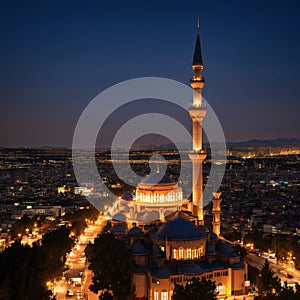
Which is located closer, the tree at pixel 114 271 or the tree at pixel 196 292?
the tree at pixel 196 292

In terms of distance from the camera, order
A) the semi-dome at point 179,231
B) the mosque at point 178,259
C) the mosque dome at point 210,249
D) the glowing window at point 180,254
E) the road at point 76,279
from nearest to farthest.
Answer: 1. the mosque at point 178,259
2. the road at point 76,279
3. the glowing window at point 180,254
4. the semi-dome at point 179,231
5. the mosque dome at point 210,249

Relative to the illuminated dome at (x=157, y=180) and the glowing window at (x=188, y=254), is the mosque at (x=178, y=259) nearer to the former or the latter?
the glowing window at (x=188, y=254)

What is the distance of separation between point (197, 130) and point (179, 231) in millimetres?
10823

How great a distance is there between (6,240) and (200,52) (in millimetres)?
20652

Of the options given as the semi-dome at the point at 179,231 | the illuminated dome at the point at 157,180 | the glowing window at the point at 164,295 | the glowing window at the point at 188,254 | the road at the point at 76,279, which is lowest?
the road at the point at 76,279

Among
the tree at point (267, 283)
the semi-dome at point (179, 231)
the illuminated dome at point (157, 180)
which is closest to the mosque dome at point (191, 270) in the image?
the semi-dome at point (179, 231)

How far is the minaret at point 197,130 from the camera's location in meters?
29.9

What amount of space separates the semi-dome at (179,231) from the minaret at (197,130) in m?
7.07

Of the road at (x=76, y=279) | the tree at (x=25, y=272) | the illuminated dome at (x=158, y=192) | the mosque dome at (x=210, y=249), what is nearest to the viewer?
the tree at (x=25, y=272)

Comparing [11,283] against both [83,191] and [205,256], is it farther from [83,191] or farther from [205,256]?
[83,191]

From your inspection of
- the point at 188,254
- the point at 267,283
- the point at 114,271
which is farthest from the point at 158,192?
the point at 267,283

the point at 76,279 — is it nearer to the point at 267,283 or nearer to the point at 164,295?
the point at 164,295

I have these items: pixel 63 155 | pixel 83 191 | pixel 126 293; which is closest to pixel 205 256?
pixel 126 293

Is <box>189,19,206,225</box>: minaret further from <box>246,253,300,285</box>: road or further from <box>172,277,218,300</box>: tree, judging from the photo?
<box>172,277,218,300</box>: tree
